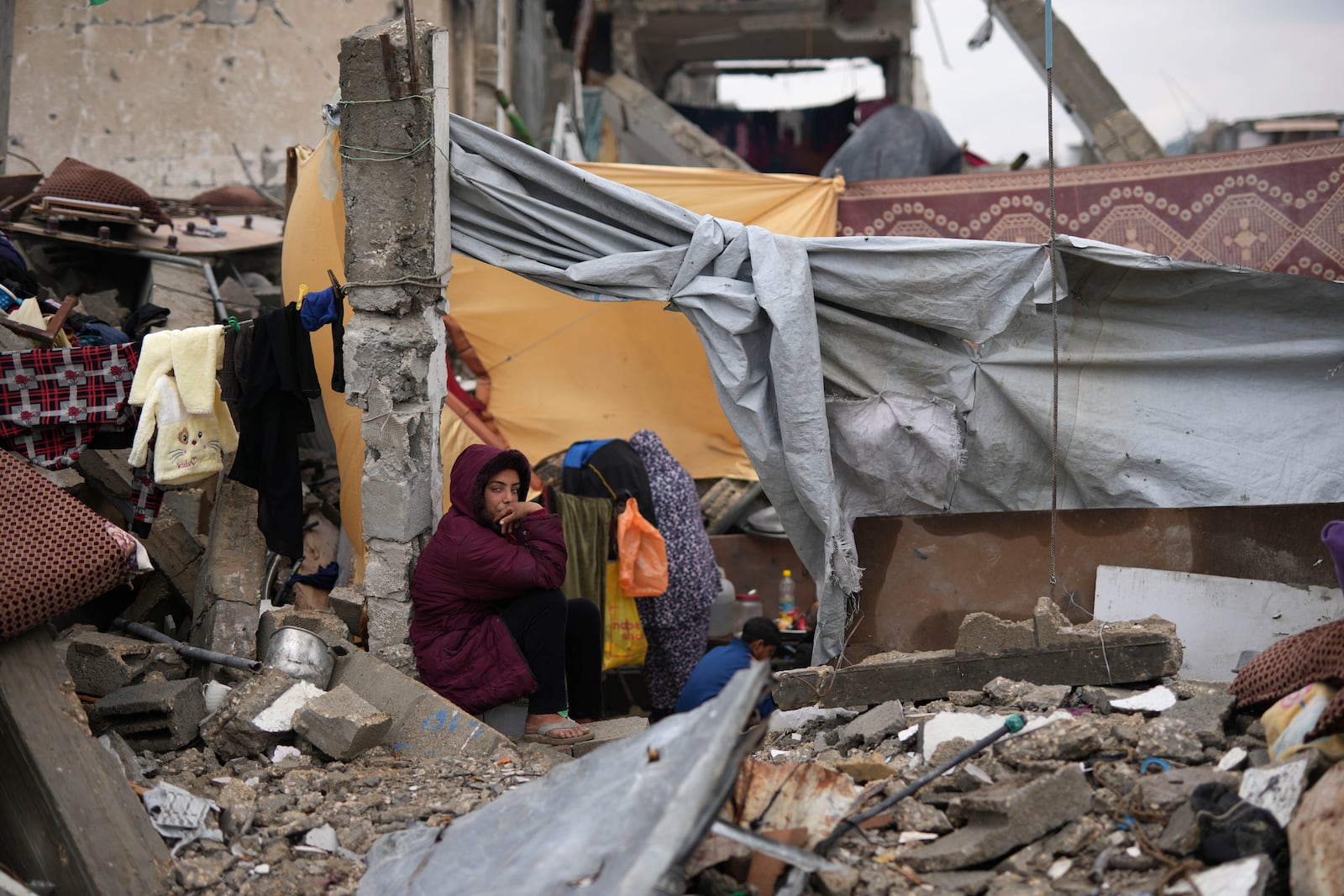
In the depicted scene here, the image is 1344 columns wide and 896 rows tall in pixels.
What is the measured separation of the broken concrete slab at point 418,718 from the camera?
172 inches

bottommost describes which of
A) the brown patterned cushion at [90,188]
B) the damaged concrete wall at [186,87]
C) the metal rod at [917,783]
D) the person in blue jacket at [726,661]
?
the person in blue jacket at [726,661]

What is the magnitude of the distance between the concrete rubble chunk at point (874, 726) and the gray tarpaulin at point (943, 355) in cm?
80

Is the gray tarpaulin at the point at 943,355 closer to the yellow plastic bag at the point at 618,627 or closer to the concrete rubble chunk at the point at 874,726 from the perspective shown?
the concrete rubble chunk at the point at 874,726

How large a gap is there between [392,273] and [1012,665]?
295 centimetres

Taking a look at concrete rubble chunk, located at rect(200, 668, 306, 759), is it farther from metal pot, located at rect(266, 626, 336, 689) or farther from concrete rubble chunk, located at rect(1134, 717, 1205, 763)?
Answer: concrete rubble chunk, located at rect(1134, 717, 1205, 763)

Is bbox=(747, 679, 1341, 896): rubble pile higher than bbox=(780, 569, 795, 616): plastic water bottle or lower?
higher

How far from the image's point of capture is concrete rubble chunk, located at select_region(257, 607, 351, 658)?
15.5 ft

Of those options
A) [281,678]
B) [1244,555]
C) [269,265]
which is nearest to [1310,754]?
[1244,555]

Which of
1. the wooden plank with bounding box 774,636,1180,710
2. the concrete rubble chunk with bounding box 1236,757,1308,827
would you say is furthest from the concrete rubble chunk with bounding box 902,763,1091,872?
the wooden plank with bounding box 774,636,1180,710

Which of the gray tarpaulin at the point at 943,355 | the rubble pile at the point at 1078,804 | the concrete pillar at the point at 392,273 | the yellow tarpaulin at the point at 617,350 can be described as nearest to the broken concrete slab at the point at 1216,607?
the gray tarpaulin at the point at 943,355

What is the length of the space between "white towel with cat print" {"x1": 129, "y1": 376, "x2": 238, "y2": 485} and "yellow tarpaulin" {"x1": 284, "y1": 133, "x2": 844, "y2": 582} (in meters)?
2.64

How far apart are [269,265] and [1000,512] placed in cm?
566

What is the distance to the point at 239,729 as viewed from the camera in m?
4.19

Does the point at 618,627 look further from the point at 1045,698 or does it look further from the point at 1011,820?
the point at 1011,820
